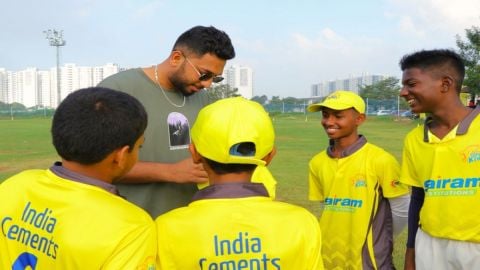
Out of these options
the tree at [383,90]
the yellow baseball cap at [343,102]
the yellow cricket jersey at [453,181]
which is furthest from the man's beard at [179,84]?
the tree at [383,90]

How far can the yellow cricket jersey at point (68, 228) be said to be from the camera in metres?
1.58

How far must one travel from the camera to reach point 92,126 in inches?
67.3

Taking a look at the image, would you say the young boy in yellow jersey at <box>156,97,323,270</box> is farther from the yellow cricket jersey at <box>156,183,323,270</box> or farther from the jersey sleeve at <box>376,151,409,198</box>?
the jersey sleeve at <box>376,151,409,198</box>

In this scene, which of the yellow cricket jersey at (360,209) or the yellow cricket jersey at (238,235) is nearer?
the yellow cricket jersey at (238,235)

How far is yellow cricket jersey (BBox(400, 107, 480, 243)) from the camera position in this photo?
2658 millimetres

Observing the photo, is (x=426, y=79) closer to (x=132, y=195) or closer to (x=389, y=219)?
(x=389, y=219)

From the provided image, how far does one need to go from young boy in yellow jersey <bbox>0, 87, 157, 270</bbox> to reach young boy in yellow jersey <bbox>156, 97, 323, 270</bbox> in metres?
0.13

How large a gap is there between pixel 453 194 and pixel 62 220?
82.4 inches

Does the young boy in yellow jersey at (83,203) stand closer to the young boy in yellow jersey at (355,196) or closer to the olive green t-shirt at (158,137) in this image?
the olive green t-shirt at (158,137)

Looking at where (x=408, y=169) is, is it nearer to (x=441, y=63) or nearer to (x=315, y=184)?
(x=441, y=63)

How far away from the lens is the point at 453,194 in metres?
2.71

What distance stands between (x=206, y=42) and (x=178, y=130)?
52 cm

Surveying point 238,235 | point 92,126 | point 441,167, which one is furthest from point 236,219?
point 441,167

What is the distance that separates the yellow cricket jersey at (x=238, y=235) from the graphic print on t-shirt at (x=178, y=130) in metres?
0.89
